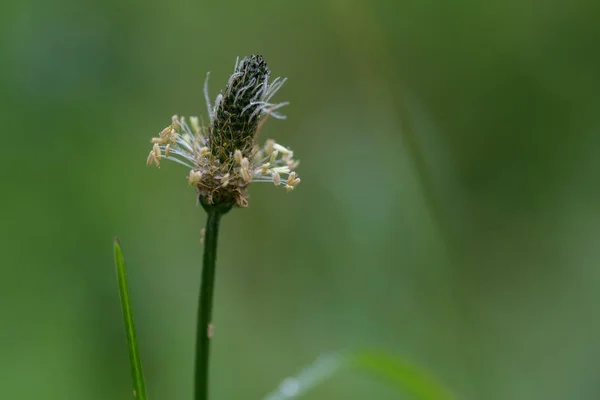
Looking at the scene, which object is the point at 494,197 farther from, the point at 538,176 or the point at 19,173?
the point at 19,173

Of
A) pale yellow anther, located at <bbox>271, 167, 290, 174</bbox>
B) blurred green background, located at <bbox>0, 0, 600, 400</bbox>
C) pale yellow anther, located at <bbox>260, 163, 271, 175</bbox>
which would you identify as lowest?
pale yellow anther, located at <bbox>271, 167, 290, 174</bbox>

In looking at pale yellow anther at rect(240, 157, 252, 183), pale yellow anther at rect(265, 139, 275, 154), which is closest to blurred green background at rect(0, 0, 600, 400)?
pale yellow anther at rect(265, 139, 275, 154)

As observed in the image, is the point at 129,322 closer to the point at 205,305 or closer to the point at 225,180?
the point at 205,305

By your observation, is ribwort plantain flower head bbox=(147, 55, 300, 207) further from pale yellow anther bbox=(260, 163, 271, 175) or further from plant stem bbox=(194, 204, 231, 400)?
plant stem bbox=(194, 204, 231, 400)

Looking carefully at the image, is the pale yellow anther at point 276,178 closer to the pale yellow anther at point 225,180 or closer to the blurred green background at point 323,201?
the pale yellow anther at point 225,180

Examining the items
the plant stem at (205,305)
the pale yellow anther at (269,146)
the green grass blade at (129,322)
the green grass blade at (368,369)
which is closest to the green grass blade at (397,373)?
the green grass blade at (368,369)

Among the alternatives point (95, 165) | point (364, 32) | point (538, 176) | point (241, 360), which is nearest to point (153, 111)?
point (95, 165)
